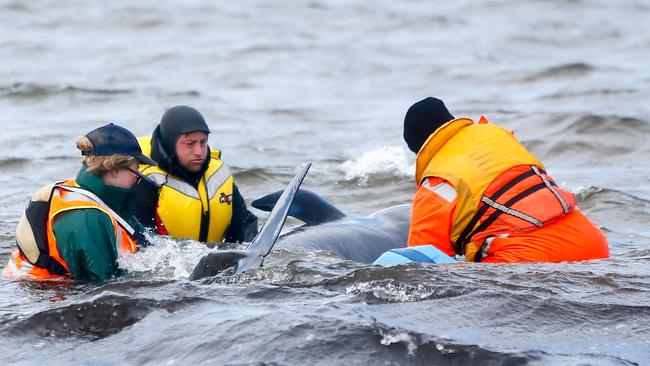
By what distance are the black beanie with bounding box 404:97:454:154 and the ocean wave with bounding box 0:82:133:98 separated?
38.6 feet

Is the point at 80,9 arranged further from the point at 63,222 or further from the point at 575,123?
the point at 63,222

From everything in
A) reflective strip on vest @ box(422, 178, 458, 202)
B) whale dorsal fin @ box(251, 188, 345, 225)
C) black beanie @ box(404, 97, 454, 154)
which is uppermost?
black beanie @ box(404, 97, 454, 154)

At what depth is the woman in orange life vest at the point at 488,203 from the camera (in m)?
6.87

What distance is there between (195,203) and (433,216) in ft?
6.74

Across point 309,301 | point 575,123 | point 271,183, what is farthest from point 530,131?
point 309,301

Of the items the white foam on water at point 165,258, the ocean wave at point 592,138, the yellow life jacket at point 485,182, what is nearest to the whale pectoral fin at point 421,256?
the yellow life jacket at point 485,182

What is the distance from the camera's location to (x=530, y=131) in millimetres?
15234

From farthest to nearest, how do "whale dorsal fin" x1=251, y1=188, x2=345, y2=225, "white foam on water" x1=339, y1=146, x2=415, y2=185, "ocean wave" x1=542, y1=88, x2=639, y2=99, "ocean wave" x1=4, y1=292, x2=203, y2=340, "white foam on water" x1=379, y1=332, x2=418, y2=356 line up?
"ocean wave" x1=542, y1=88, x2=639, y2=99
"white foam on water" x1=339, y1=146, x2=415, y2=185
"whale dorsal fin" x1=251, y1=188, x2=345, y2=225
"ocean wave" x1=4, y1=292, x2=203, y2=340
"white foam on water" x1=379, y1=332, x2=418, y2=356

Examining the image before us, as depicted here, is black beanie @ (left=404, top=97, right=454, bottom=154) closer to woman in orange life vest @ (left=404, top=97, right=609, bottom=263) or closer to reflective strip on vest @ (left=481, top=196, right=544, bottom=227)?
woman in orange life vest @ (left=404, top=97, right=609, bottom=263)

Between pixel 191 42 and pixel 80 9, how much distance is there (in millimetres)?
5030

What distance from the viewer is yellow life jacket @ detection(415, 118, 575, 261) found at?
686cm

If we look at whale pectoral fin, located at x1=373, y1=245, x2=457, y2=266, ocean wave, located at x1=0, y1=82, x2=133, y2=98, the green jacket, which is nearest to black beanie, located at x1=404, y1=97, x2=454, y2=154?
whale pectoral fin, located at x1=373, y1=245, x2=457, y2=266

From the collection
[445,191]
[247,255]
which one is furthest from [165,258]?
[445,191]

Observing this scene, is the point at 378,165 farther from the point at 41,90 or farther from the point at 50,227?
the point at 41,90
